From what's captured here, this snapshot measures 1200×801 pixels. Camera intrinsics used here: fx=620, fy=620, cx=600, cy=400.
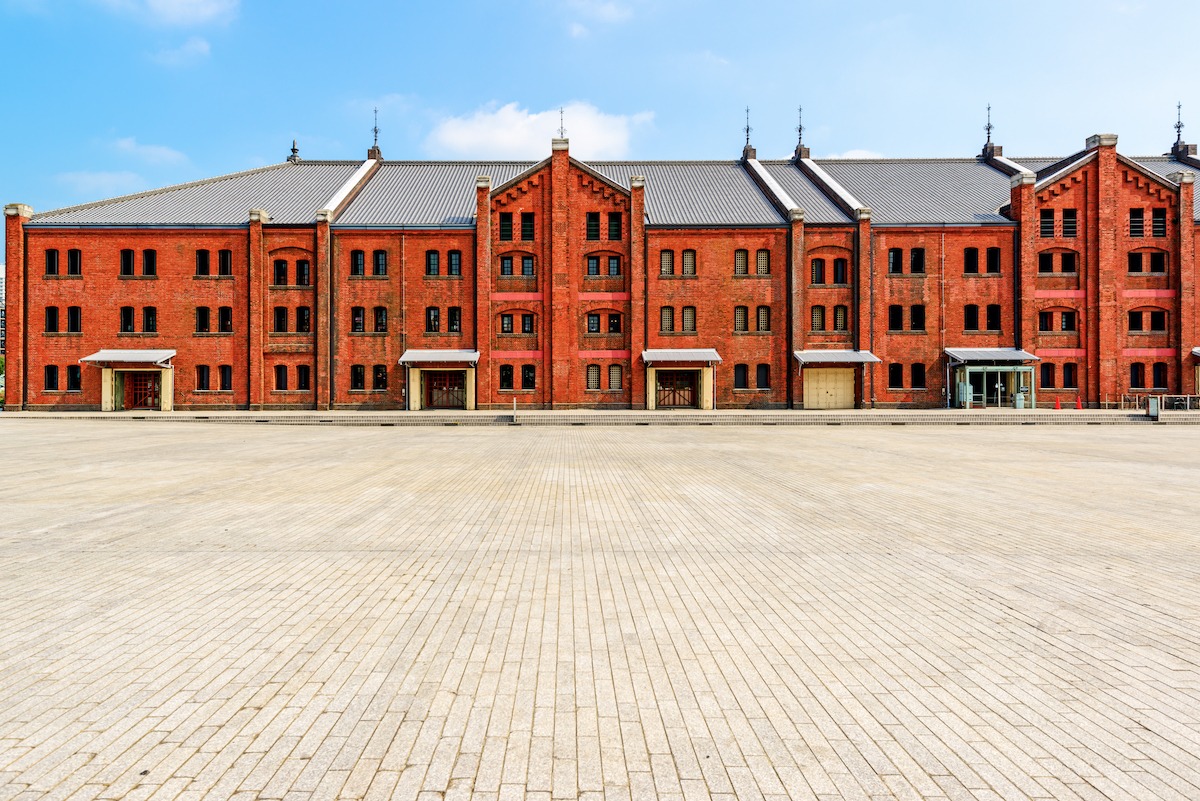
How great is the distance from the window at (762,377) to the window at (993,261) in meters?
14.2

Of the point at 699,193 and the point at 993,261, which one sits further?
the point at 699,193

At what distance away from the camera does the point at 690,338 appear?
118ft

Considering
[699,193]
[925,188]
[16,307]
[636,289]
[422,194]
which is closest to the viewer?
[16,307]

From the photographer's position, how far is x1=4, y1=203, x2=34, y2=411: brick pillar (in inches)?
1364

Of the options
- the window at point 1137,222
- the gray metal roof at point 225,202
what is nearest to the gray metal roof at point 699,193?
the gray metal roof at point 225,202

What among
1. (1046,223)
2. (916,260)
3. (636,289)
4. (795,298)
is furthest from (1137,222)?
(636,289)

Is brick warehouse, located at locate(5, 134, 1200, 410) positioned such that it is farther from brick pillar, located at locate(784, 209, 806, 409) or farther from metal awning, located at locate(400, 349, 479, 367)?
metal awning, located at locate(400, 349, 479, 367)

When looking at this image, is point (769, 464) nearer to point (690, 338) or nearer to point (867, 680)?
point (867, 680)

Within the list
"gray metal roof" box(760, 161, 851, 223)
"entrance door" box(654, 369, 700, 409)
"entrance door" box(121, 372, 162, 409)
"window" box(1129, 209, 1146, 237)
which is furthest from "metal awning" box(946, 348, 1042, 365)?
"entrance door" box(121, 372, 162, 409)

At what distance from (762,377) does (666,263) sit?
8.69 meters

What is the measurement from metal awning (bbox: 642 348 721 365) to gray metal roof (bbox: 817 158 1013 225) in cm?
1230

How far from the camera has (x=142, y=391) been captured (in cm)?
3550

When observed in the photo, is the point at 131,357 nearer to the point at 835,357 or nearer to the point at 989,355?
the point at 835,357

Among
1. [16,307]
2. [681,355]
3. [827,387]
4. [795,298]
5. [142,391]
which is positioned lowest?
[142,391]
